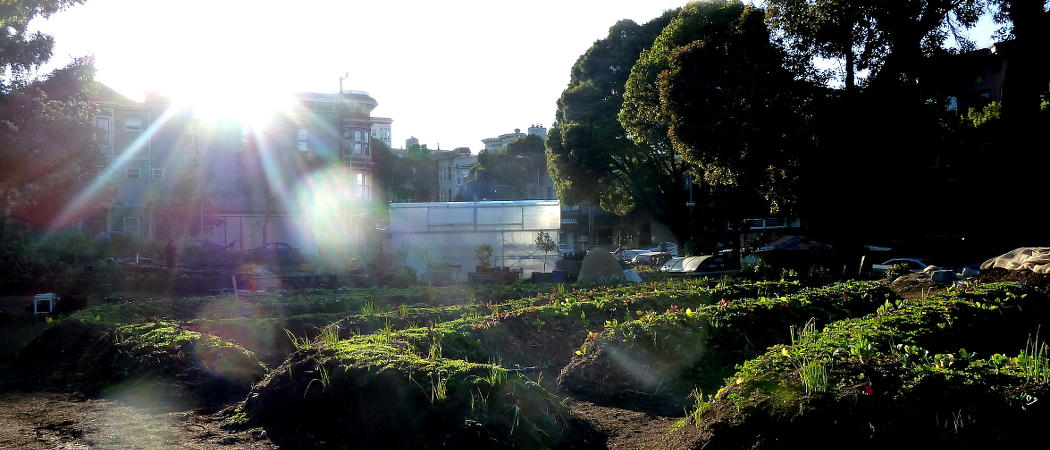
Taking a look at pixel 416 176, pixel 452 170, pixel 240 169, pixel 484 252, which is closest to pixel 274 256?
pixel 484 252

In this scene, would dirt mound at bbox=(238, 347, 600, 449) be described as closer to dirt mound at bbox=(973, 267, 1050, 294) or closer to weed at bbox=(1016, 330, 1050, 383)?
weed at bbox=(1016, 330, 1050, 383)

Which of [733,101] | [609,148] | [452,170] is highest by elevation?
[452,170]

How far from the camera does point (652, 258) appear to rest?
143 feet

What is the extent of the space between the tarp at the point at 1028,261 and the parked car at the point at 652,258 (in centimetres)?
2488

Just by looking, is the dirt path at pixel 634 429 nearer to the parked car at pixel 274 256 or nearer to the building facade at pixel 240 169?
the parked car at pixel 274 256

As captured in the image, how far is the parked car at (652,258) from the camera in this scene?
138 ft

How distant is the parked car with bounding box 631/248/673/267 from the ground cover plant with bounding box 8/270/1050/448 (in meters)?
27.7

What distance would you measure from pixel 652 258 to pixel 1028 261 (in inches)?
1160

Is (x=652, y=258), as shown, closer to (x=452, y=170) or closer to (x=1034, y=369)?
(x=1034, y=369)

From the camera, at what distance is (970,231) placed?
35.4 metres

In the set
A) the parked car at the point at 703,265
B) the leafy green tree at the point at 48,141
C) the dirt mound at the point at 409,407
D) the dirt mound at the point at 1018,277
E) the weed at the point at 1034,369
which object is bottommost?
the parked car at the point at 703,265

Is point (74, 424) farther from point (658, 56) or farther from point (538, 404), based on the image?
point (658, 56)

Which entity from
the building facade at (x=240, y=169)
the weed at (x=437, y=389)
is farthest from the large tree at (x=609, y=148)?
the weed at (x=437, y=389)

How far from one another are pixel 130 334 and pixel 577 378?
586 centimetres
